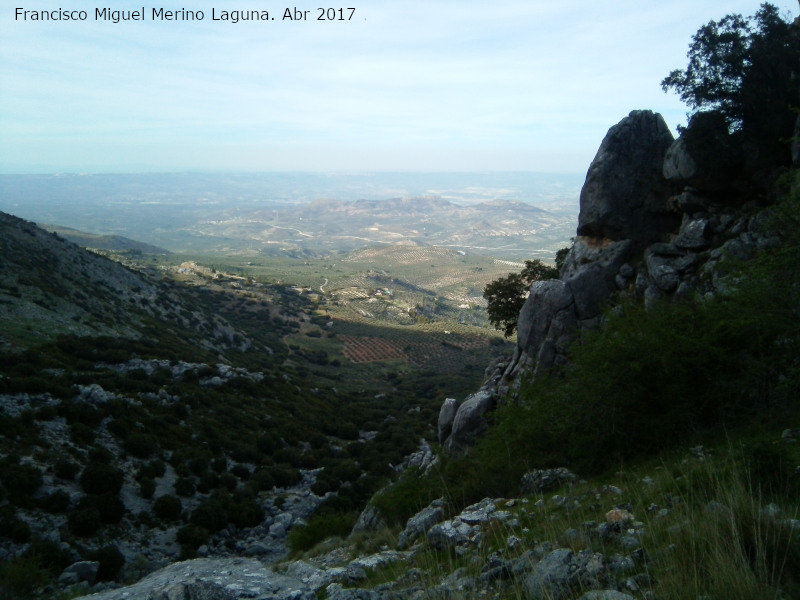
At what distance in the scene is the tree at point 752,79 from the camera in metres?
15.3

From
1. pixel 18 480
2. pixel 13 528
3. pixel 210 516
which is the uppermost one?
pixel 18 480

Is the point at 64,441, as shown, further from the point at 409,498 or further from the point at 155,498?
the point at 409,498

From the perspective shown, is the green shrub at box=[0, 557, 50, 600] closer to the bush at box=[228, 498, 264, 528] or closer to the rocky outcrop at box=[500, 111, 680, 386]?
the bush at box=[228, 498, 264, 528]

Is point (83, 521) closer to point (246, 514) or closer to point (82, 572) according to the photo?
point (82, 572)

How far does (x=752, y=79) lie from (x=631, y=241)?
5.93 m

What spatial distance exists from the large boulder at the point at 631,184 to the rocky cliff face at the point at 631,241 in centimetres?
3

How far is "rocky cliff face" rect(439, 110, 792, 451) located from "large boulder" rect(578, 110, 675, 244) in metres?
0.03

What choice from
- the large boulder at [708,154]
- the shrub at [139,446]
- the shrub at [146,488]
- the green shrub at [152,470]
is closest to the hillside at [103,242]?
the shrub at [139,446]

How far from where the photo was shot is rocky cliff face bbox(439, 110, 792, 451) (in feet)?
51.6

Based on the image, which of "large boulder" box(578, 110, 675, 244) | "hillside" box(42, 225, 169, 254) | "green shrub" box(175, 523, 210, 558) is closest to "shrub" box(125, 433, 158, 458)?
"green shrub" box(175, 523, 210, 558)

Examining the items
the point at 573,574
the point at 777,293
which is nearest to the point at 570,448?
the point at 777,293

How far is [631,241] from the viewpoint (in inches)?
731

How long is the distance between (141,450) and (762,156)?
22617 millimetres

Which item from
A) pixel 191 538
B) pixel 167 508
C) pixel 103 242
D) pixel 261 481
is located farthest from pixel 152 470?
pixel 103 242
